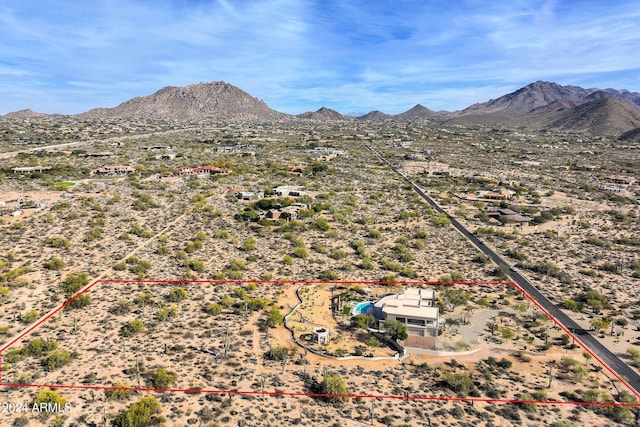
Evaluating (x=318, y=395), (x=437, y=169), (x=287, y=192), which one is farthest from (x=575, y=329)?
(x=437, y=169)

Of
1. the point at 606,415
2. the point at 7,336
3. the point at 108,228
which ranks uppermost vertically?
the point at 108,228

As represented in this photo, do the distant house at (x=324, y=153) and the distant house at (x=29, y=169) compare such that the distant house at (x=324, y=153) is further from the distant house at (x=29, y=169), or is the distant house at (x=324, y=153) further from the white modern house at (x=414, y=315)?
the white modern house at (x=414, y=315)

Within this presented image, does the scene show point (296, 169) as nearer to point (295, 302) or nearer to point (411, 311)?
point (295, 302)

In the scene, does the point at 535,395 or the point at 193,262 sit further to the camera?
the point at 193,262

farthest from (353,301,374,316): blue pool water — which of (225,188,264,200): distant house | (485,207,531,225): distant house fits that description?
(225,188,264,200): distant house

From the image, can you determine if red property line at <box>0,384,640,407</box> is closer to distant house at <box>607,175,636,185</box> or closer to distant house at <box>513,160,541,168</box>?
distant house at <box>607,175,636,185</box>

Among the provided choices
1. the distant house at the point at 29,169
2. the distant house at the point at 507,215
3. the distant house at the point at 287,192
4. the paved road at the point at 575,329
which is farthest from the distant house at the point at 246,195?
the distant house at the point at 29,169

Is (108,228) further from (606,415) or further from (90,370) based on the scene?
(606,415)

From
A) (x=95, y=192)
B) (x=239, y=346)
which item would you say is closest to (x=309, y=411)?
(x=239, y=346)
